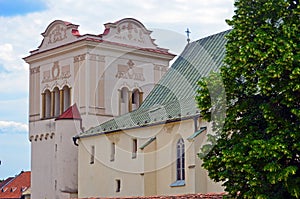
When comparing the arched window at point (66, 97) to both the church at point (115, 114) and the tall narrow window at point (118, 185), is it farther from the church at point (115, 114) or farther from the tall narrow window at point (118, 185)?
the tall narrow window at point (118, 185)

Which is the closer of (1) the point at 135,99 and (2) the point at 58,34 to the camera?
(2) the point at 58,34

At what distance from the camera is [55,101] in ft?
155

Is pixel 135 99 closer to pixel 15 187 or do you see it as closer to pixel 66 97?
pixel 66 97

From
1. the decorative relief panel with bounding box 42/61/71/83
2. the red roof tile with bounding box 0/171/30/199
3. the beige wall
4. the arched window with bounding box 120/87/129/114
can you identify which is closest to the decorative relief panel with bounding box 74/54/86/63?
the decorative relief panel with bounding box 42/61/71/83

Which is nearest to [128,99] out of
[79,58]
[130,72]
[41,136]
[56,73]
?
[130,72]

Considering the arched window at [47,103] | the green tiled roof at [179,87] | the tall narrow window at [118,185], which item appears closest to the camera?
the green tiled roof at [179,87]

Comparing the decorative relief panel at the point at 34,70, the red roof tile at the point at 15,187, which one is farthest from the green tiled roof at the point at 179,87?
the red roof tile at the point at 15,187

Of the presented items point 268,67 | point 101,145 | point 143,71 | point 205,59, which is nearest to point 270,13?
point 268,67

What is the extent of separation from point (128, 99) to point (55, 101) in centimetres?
509

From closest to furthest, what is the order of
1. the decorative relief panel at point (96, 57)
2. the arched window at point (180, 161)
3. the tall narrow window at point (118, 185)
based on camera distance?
the arched window at point (180, 161) → the tall narrow window at point (118, 185) → the decorative relief panel at point (96, 57)

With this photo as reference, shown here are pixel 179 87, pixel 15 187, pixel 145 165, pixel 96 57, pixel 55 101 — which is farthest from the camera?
pixel 15 187

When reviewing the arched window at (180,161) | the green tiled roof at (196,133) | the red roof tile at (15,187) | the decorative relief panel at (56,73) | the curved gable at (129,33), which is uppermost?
the curved gable at (129,33)

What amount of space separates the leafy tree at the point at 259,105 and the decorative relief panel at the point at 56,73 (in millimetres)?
28242

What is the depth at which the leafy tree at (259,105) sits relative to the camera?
54.0ft
